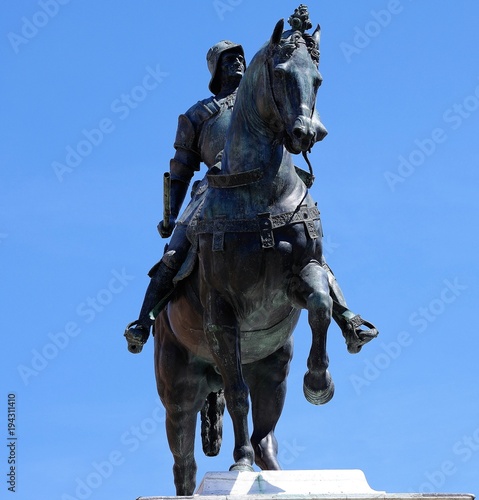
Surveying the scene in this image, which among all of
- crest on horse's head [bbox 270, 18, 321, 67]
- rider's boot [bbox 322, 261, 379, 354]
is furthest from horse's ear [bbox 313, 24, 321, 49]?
rider's boot [bbox 322, 261, 379, 354]

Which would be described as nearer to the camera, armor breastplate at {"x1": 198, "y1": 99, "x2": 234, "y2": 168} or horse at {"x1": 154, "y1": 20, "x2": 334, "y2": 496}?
horse at {"x1": 154, "y1": 20, "x2": 334, "y2": 496}

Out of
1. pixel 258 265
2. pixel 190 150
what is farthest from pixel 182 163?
pixel 258 265

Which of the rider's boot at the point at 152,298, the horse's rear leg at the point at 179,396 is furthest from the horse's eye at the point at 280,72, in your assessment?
the horse's rear leg at the point at 179,396

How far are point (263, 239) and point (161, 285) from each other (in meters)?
1.81

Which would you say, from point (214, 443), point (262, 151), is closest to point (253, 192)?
point (262, 151)

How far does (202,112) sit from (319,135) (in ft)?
9.21

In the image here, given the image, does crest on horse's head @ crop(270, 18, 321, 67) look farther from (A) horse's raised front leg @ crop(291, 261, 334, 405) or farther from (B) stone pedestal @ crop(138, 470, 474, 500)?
(B) stone pedestal @ crop(138, 470, 474, 500)

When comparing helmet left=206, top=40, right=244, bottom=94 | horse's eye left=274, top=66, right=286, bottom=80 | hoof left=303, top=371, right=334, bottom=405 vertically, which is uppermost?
helmet left=206, top=40, right=244, bottom=94

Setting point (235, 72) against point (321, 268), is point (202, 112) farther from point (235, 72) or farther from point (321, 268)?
point (321, 268)

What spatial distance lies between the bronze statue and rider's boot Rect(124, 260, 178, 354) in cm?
1

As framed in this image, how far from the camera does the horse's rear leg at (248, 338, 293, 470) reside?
18.9 metres

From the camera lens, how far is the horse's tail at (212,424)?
64.7 feet

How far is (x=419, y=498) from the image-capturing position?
15.7 meters

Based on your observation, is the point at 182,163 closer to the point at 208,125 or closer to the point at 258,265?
the point at 208,125
